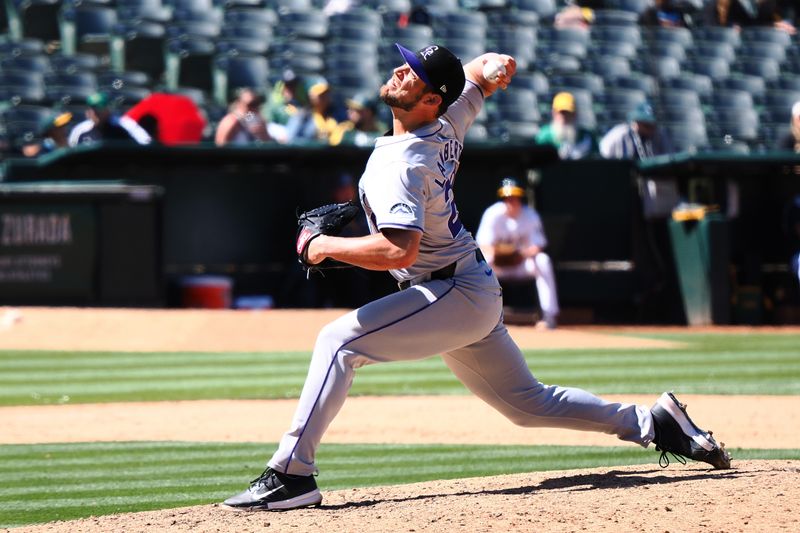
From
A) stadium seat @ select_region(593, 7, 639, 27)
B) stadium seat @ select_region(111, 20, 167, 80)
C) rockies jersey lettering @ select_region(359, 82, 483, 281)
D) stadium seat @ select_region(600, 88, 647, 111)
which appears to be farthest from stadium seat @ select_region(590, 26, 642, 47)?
rockies jersey lettering @ select_region(359, 82, 483, 281)

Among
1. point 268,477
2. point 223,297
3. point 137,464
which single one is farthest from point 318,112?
point 268,477

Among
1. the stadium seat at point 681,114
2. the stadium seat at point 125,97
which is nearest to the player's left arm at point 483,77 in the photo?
the stadium seat at point 125,97

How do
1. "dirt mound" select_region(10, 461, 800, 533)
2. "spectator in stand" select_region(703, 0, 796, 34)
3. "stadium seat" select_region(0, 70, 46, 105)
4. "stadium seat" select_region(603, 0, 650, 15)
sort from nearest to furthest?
"dirt mound" select_region(10, 461, 800, 533) → "stadium seat" select_region(0, 70, 46, 105) → "stadium seat" select_region(603, 0, 650, 15) → "spectator in stand" select_region(703, 0, 796, 34)

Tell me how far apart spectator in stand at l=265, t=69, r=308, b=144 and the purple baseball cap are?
10.5 metres

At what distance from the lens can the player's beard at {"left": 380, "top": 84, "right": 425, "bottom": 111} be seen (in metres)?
4.87

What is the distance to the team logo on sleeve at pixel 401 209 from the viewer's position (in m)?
4.69

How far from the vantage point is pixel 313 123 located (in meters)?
15.4

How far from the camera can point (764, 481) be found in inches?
201

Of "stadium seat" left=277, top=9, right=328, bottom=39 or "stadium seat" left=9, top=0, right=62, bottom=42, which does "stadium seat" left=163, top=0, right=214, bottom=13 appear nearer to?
"stadium seat" left=277, top=9, right=328, bottom=39

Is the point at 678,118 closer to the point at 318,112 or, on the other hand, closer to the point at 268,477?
the point at 318,112

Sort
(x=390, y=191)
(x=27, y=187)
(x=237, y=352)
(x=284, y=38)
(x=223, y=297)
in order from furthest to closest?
1. (x=284, y=38)
2. (x=223, y=297)
3. (x=27, y=187)
4. (x=237, y=352)
5. (x=390, y=191)

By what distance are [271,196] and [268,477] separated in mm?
10454

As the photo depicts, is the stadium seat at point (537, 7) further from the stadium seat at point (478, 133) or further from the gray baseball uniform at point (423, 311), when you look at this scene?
the gray baseball uniform at point (423, 311)

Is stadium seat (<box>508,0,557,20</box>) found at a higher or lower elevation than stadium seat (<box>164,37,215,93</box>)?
higher
